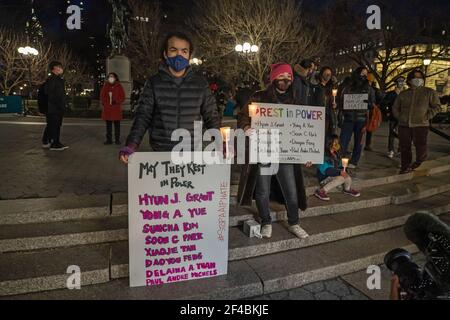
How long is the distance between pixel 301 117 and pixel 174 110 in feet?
4.67

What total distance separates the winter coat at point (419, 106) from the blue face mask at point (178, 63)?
4.75m

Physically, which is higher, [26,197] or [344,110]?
[344,110]

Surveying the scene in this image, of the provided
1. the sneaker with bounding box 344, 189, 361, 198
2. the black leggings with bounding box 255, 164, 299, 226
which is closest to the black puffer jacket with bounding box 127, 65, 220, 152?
the black leggings with bounding box 255, 164, 299, 226

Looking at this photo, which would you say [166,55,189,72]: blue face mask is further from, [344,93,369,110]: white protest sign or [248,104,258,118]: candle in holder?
[344,93,369,110]: white protest sign

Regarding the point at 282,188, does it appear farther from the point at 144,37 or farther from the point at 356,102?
the point at 144,37

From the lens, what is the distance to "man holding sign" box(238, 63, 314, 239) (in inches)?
145

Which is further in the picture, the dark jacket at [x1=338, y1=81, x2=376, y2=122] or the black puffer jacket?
the dark jacket at [x1=338, y1=81, x2=376, y2=122]

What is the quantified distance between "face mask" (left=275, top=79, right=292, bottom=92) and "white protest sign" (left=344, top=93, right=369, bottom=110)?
310 cm

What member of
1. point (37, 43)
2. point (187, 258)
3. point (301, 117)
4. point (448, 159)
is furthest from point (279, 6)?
point (37, 43)

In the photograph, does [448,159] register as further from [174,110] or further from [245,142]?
[174,110]

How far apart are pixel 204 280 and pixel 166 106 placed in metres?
1.65

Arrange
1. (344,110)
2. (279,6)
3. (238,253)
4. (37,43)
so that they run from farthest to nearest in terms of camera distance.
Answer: (37,43)
(279,6)
(344,110)
(238,253)
